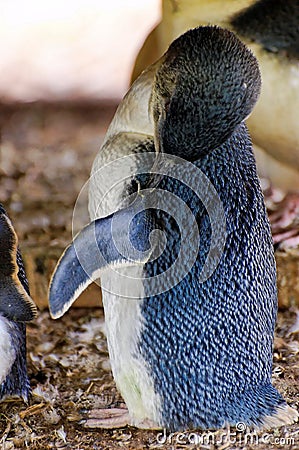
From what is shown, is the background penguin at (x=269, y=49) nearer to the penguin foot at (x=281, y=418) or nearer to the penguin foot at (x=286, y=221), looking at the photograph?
the penguin foot at (x=286, y=221)

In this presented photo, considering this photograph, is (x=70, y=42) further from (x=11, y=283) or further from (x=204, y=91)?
(x=204, y=91)

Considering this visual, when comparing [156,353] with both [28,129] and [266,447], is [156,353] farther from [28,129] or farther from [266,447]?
[28,129]

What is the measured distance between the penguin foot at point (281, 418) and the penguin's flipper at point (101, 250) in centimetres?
33

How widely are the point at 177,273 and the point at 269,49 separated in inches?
36.5

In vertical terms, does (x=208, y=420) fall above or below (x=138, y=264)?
below

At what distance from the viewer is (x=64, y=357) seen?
5.80 ft

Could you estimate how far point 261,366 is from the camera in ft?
4.56

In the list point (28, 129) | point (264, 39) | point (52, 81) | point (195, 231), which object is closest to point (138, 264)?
point (195, 231)

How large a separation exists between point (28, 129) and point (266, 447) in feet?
8.98

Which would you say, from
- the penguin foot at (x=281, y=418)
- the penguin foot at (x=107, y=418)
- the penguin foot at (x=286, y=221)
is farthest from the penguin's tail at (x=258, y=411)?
the penguin foot at (x=286, y=221)

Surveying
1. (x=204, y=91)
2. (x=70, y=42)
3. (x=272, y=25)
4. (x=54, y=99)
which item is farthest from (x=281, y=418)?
(x=70, y=42)

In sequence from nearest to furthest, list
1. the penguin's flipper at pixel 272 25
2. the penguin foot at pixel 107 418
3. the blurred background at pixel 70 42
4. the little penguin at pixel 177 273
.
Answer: the little penguin at pixel 177 273 < the penguin foot at pixel 107 418 < the penguin's flipper at pixel 272 25 < the blurred background at pixel 70 42

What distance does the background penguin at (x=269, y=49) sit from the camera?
2033mm

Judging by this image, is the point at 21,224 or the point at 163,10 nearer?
the point at 163,10
